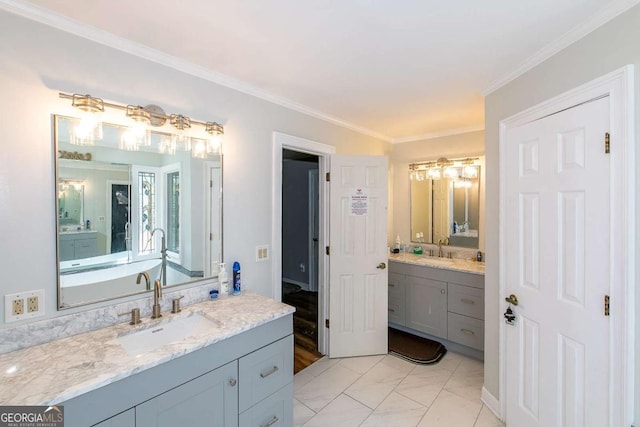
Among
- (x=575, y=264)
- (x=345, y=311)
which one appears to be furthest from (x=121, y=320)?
(x=575, y=264)

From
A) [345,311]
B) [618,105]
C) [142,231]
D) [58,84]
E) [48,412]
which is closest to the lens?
[48,412]

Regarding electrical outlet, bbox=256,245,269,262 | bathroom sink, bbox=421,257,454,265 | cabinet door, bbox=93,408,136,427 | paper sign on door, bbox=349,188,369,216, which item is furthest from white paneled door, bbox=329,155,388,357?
cabinet door, bbox=93,408,136,427

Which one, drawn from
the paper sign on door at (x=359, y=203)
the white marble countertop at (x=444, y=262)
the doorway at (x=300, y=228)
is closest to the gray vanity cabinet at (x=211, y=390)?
the paper sign on door at (x=359, y=203)

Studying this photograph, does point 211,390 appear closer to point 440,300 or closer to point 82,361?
point 82,361

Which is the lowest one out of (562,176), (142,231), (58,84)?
(142,231)

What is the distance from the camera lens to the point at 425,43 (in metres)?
1.55

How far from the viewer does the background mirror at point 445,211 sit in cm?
317

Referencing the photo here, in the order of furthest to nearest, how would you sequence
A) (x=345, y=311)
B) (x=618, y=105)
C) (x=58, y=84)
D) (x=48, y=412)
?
(x=345, y=311)
(x=58, y=84)
(x=618, y=105)
(x=48, y=412)

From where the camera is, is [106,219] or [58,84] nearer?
[58,84]

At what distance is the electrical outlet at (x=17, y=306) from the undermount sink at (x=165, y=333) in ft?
1.36

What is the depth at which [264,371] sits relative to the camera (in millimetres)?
1557

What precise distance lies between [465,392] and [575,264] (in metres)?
1.46

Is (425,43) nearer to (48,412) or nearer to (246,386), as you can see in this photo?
(246,386)

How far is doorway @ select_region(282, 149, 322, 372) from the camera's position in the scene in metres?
4.76
